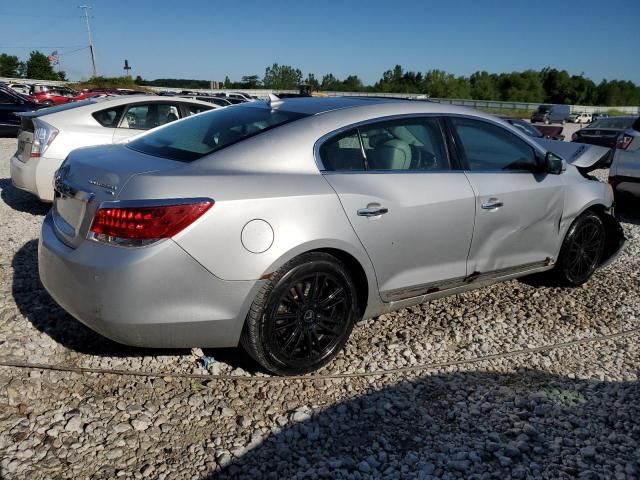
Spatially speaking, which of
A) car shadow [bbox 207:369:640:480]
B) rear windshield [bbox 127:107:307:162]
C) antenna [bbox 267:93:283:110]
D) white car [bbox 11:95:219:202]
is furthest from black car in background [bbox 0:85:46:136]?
car shadow [bbox 207:369:640:480]

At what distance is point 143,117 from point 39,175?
1.53 metres

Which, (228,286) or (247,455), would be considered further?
(228,286)

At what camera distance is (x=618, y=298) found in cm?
468

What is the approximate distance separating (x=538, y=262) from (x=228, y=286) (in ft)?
8.85

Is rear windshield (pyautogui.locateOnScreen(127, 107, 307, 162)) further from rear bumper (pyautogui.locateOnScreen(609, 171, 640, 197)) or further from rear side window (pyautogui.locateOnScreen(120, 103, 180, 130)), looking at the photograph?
rear bumper (pyautogui.locateOnScreen(609, 171, 640, 197))

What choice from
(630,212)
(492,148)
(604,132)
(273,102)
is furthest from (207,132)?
(604,132)

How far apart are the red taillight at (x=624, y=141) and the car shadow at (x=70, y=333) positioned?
6319 millimetres

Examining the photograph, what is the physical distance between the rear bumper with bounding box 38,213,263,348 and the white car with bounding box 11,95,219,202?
385 centimetres

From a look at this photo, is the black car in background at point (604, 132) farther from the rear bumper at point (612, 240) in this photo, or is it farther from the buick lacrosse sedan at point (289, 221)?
the buick lacrosse sedan at point (289, 221)

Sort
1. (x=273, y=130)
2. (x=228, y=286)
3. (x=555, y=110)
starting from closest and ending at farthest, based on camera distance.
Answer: (x=228, y=286), (x=273, y=130), (x=555, y=110)

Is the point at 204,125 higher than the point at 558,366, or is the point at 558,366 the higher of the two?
the point at 204,125

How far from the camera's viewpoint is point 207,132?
135 inches

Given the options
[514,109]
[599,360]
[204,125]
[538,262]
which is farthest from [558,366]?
[514,109]

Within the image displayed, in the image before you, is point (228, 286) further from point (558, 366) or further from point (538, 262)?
point (538, 262)
